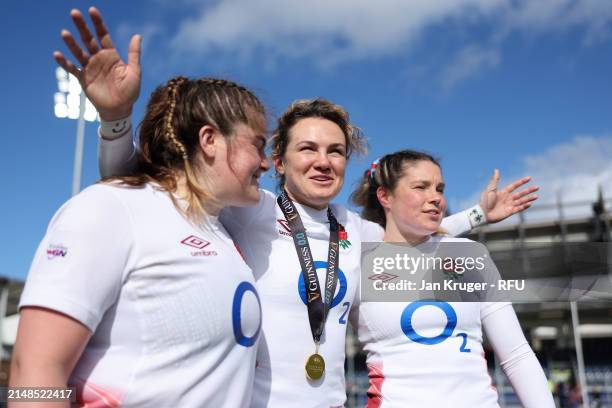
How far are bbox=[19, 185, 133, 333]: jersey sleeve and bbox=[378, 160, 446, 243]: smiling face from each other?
219cm

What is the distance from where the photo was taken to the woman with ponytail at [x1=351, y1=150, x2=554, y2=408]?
2.93m

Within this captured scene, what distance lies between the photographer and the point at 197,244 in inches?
69.9

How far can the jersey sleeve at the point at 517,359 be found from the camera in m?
3.12

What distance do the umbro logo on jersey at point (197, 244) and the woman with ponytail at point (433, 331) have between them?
1.52m

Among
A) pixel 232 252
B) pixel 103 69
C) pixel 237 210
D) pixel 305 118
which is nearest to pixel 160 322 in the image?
pixel 232 252

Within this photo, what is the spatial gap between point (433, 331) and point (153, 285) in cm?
193

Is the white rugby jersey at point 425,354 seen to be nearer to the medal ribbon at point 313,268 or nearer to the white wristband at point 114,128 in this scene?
the medal ribbon at point 313,268

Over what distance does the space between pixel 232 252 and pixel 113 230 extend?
0.51 metres

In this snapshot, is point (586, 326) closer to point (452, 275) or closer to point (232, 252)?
point (452, 275)

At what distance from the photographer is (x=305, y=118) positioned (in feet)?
10.4

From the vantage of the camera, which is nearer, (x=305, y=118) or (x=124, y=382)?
(x=124, y=382)

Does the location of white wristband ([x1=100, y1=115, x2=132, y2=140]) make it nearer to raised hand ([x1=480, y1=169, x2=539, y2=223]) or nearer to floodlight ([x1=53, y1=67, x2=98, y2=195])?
raised hand ([x1=480, y1=169, x2=539, y2=223])
